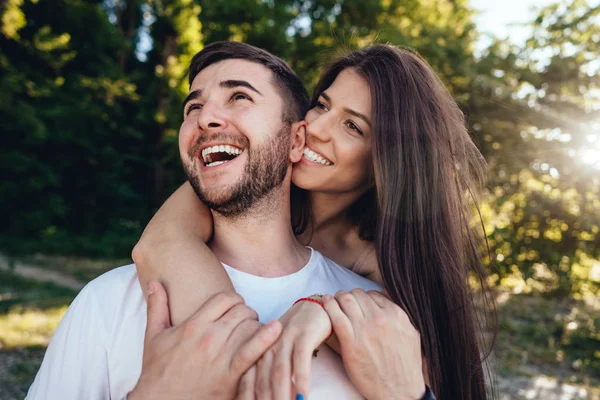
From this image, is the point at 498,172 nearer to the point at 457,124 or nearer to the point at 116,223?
the point at 457,124

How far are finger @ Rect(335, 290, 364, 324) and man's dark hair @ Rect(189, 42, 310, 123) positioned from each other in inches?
39.0

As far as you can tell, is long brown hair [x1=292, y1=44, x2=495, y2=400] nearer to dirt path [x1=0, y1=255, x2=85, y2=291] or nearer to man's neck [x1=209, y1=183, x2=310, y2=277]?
man's neck [x1=209, y1=183, x2=310, y2=277]

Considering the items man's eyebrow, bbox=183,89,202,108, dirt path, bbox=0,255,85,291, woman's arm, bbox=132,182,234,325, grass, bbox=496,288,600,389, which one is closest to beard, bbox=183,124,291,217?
woman's arm, bbox=132,182,234,325

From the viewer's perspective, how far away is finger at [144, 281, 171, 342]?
1.46 meters

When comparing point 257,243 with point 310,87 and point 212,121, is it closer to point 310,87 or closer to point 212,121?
point 212,121

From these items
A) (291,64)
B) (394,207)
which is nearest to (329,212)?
→ (394,207)

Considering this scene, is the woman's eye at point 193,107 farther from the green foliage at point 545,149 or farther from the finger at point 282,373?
the green foliage at point 545,149

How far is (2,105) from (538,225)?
10.7 meters

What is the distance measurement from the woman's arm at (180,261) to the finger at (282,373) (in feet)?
1.27

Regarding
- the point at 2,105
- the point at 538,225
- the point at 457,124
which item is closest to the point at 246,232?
the point at 457,124

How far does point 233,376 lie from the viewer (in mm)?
1315

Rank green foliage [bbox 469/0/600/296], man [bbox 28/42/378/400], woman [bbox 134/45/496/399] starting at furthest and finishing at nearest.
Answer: green foliage [bbox 469/0/600/296] → woman [bbox 134/45/496/399] → man [bbox 28/42/378/400]

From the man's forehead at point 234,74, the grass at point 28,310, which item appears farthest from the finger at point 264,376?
the grass at point 28,310

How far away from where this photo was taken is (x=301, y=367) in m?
1.24
